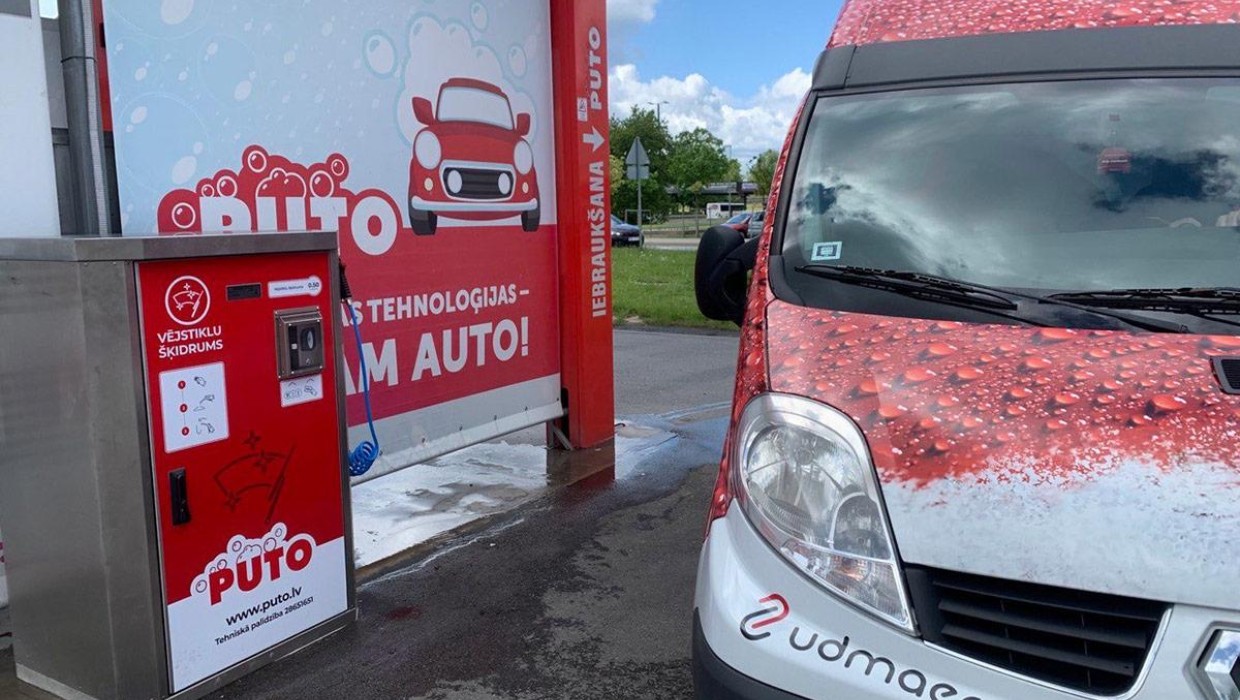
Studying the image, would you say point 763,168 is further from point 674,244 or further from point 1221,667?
point 1221,667

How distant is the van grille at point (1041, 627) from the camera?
1.94m

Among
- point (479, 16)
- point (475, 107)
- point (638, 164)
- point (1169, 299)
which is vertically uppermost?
point (479, 16)

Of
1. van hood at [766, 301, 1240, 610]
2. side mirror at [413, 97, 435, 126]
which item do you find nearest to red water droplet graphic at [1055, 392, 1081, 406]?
van hood at [766, 301, 1240, 610]

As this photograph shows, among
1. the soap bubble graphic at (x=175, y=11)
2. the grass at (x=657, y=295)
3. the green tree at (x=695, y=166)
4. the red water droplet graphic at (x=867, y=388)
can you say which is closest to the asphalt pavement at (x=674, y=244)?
the grass at (x=657, y=295)

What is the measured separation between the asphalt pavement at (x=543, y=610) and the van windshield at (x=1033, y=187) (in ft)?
5.89

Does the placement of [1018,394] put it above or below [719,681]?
above

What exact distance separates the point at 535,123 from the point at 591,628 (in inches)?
138

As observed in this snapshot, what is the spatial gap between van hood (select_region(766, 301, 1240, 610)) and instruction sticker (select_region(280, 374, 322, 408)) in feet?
6.92

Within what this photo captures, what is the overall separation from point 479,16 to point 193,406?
3.35m

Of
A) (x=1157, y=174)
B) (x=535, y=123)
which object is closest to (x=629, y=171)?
(x=535, y=123)

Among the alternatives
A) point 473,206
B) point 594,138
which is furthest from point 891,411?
point 594,138

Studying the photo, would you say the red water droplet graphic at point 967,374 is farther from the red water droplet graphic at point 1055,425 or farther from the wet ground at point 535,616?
the wet ground at point 535,616

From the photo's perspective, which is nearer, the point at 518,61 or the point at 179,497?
the point at 179,497

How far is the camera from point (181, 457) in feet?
11.3
